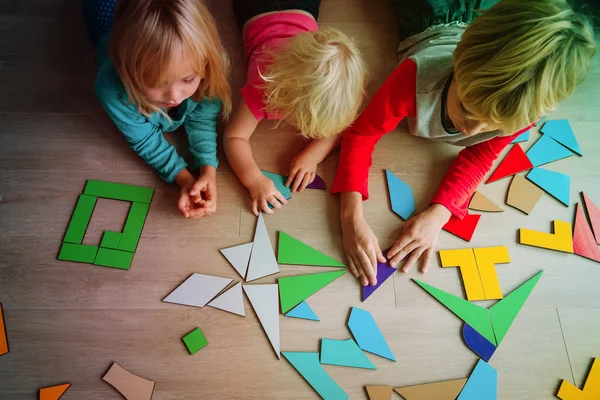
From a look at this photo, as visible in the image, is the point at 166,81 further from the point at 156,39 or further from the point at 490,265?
the point at 490,265

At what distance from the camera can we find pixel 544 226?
3.71ft

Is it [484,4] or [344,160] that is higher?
[484,4]

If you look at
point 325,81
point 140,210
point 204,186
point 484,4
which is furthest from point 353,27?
point 140,210

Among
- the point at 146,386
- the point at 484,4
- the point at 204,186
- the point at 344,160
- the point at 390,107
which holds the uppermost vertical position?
the point at 484,4

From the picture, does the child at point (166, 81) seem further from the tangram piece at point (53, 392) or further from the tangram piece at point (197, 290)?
the tangram piece at point (53, 392)

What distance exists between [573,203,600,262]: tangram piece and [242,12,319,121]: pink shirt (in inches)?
31.8

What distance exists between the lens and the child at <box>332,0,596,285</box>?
727 mm

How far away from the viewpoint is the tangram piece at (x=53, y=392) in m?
0.92

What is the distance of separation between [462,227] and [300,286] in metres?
0.43

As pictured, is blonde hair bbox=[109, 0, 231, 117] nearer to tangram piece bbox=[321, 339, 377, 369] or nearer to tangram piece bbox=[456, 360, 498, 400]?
tangram piece bbox=[321, 339, 377, 369]

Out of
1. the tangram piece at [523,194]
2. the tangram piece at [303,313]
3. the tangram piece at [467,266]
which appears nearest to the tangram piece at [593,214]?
the tangram piece at [523,194]

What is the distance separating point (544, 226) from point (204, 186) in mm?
863

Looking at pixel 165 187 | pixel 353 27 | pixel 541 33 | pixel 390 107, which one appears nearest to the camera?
pixel 541 33

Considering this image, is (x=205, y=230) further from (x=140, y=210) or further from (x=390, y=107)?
(x=390, y=107)
